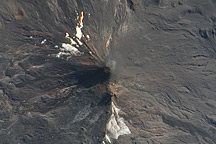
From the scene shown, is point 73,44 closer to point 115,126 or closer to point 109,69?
point 109,69

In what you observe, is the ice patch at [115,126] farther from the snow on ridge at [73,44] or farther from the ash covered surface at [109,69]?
the snow on ridge at [73,44]

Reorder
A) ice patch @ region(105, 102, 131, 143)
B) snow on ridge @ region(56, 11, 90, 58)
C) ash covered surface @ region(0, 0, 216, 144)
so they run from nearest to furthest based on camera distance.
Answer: ash covered surface @ region(0, 0, 216, 144)
snow on ridge @ region(56, 11, 90, 58)
ice patch @ region(105, 102, 131, 143)

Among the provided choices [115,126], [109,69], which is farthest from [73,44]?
[115,126]

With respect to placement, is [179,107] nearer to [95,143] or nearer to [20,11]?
[95,143]

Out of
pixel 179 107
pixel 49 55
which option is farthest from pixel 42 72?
pixel 179 107

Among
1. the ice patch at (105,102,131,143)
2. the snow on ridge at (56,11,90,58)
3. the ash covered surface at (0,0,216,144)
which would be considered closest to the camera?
the ash covered surface at (0,0,216,144)

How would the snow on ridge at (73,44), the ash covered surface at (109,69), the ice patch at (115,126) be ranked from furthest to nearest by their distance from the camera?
the ice patch at (115,126)
the snow on ridge at (73,44)
the ash covered surface at (109,69)

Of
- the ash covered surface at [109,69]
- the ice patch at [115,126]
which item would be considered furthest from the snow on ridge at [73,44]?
the ice patch at [115,126]

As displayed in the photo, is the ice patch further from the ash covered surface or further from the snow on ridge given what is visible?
the snow on ridge

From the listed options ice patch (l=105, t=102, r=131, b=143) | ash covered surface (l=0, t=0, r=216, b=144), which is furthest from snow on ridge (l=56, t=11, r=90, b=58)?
ice patch (l=105, t=102, r=131, b=143)

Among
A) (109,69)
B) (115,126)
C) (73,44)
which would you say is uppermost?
(73,44)
